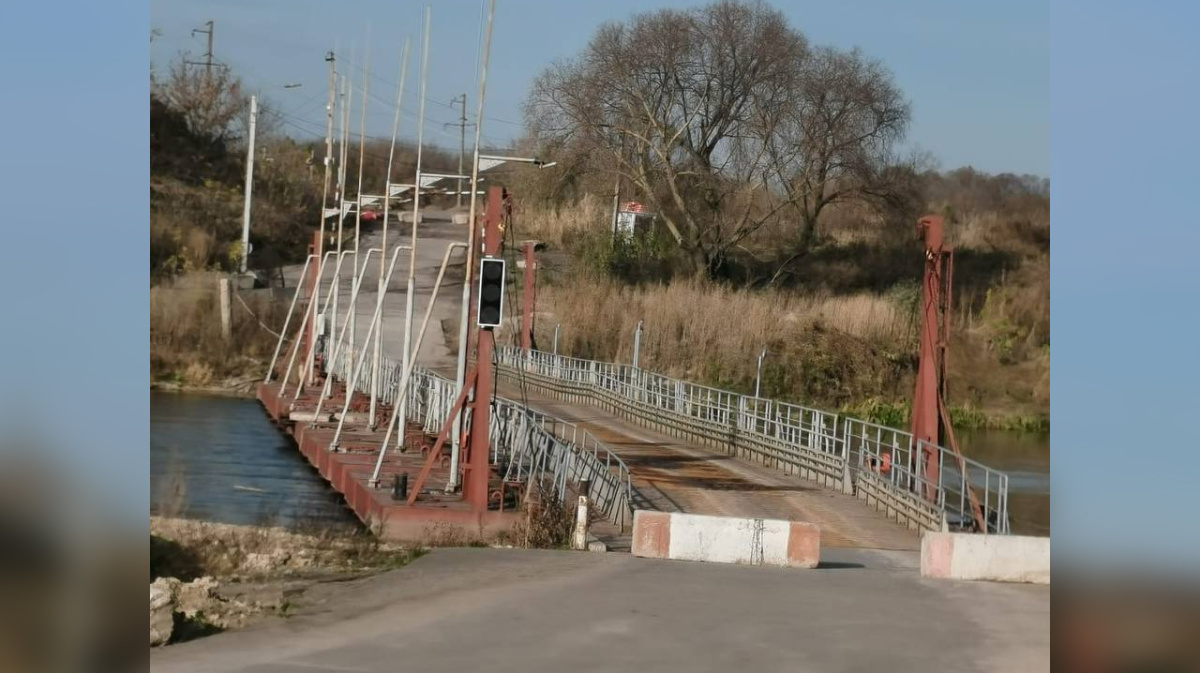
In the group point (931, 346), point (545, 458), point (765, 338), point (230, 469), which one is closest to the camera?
point (545, 458)

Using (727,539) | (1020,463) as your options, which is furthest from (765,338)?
(727,539)

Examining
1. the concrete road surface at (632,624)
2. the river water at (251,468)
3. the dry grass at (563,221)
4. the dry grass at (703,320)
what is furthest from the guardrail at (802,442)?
the dry grass at (563,221)

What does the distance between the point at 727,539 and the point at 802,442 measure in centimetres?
1999

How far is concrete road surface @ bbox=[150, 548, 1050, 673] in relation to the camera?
400 inches

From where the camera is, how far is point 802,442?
35.4 metres

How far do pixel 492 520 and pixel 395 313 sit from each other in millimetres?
40663

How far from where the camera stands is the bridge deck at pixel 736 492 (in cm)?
2244

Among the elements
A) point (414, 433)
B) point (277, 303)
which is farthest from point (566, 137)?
point (414, 433)

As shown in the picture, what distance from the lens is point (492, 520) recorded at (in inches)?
776

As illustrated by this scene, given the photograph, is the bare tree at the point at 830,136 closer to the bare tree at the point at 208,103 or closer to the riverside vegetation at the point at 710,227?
the riverside vegetation at the point at 710,227

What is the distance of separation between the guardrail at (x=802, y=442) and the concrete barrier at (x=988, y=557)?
4659 mm

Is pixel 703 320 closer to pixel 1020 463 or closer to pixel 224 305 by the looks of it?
pixel 1020 463

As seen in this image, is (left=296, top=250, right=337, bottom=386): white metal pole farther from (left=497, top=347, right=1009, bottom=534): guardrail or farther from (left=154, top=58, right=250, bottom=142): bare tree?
(left=154, top=58, right=250, bottom=142): bare tree
